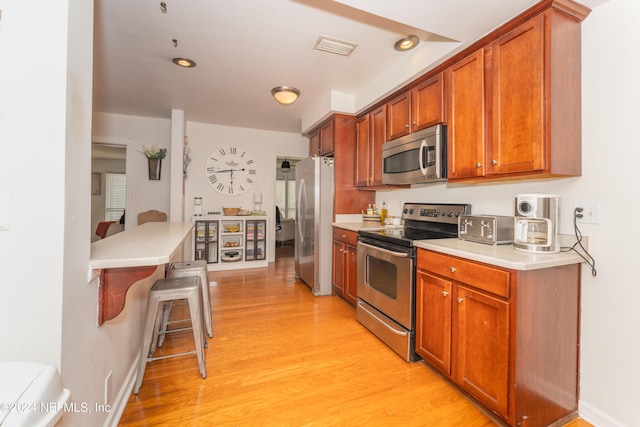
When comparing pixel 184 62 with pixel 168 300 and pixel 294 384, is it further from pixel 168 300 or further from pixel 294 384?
pixel 294 384

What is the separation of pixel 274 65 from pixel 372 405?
2.87 metres

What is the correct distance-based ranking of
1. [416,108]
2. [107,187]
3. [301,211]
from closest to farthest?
[416,108] < [301,211] < [107,187]

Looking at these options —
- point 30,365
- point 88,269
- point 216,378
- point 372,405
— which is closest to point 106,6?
point 88,269

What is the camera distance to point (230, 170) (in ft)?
16.6

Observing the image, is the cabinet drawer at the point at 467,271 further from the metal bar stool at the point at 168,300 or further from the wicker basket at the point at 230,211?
the wicker basket at the point at 230,211

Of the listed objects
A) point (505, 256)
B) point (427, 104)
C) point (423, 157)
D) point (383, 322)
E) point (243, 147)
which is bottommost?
point (383, 322)

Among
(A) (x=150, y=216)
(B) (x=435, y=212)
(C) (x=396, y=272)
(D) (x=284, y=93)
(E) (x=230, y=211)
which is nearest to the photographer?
(C) (x=396, y=272)

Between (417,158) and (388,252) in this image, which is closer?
(388,252)

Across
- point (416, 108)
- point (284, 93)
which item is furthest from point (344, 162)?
point (416, 108)

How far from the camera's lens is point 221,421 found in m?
1.53

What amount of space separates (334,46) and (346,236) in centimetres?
187

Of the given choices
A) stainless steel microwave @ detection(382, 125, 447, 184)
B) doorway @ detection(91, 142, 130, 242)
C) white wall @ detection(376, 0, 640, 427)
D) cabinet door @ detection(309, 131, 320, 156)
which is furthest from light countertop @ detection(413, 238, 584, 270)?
doorway @ detection(91, 142, 130, 242)

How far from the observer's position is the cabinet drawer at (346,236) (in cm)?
308

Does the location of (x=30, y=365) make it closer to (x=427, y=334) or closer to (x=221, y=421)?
(x=221, y=421)
